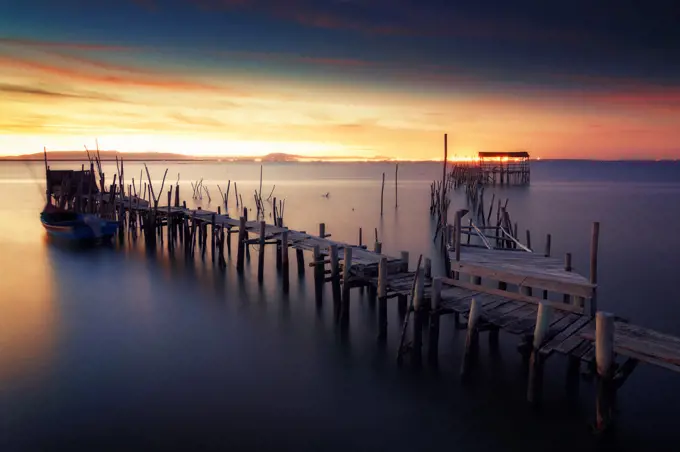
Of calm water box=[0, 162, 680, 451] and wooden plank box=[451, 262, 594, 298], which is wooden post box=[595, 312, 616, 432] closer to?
calm water box=[0, 162, 680, 451]

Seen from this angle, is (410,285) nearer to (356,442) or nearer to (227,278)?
(356,442)

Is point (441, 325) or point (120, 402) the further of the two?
point (441, 325)

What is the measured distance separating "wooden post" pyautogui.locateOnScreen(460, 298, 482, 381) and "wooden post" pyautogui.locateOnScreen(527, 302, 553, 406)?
0.97m

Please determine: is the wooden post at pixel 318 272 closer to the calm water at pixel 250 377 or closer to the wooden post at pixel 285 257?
the calm water at pixel 250 377

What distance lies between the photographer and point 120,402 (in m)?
8.27

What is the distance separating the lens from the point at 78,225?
76.7 ft

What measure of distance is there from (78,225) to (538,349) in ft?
74.5

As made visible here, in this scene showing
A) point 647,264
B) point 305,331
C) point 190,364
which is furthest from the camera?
point 647,264

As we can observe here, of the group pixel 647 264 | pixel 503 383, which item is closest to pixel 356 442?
pixel 503 383

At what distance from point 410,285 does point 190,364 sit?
4.98 m

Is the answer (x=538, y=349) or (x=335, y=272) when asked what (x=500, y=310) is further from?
(x=335, y=272)

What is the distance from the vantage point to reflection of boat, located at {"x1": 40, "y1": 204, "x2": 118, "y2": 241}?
23234 mm

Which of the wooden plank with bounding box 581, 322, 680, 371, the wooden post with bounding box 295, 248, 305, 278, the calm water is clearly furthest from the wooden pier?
the wooden post with bounding box 295, 248, 305, 278

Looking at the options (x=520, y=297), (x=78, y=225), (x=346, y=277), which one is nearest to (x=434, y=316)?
(x=520, y=297)
